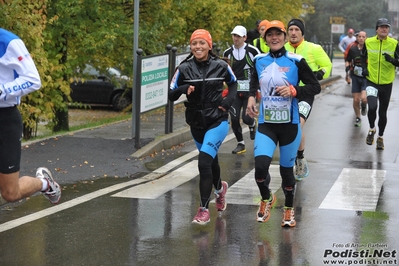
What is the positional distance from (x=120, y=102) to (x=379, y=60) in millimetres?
11520

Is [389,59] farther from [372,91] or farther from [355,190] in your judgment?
[355,190]

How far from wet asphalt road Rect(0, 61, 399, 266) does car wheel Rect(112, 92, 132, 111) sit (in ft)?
37.6

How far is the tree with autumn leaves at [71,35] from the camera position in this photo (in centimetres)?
1313

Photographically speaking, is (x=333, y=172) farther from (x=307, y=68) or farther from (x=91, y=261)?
(x=91, y=261)

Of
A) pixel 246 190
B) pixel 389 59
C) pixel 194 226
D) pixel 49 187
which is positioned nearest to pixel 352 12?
pixel 389 59

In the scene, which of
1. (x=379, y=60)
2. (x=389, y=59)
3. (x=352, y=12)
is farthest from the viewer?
(x=352, y=12)

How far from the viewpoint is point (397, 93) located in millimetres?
26375

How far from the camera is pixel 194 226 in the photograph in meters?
7.82

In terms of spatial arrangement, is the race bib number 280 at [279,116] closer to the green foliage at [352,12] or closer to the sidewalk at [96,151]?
the sidewalk at [96,151]

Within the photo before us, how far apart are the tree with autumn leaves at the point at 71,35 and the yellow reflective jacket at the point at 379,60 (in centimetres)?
482

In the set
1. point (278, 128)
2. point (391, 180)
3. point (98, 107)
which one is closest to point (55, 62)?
point (391, 180)

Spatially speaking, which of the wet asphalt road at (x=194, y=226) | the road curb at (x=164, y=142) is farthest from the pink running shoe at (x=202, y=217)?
the road curb at (x=164, y=142)

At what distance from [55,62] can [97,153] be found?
3.50m

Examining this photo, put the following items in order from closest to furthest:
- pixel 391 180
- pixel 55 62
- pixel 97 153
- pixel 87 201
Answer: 1. pixel 87 201
2. pixel 391 180
3. pixel 97 153
4. pixel 55 62
